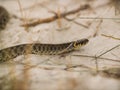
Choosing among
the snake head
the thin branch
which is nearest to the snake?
the snake head

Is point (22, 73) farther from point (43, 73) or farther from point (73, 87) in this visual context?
point (73, 87)

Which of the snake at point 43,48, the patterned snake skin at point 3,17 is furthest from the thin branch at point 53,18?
the snake at point 43,48

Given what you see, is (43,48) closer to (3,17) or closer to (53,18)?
(53,18)

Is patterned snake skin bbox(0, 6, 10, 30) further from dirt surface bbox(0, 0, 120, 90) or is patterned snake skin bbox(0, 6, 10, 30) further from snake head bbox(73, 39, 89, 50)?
snake head bbox(73, 39, 89, 50)

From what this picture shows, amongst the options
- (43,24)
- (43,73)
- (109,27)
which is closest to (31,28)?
(43,24)

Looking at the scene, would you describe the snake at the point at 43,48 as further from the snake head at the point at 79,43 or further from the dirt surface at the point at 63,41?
the dirt surface at the point at 63,41

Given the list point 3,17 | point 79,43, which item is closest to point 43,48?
point 79,43
